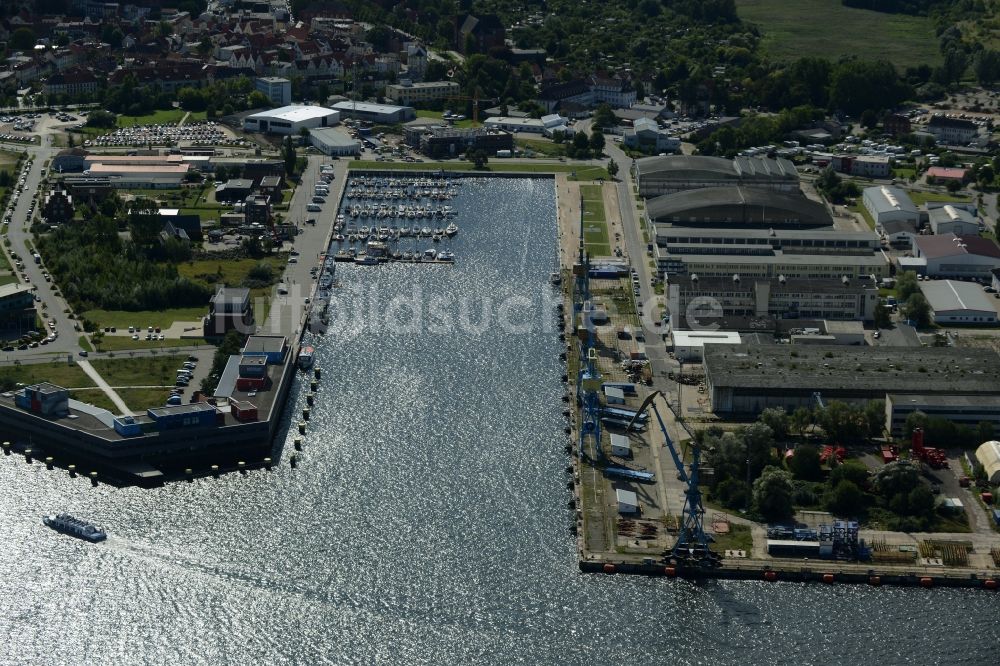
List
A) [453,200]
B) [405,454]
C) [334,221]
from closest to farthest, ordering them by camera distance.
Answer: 1. [405,454]
2. [334,221]
3. [453,200]

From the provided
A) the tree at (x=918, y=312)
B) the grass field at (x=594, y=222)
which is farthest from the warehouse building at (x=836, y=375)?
the grass field at (x=594, y=222)

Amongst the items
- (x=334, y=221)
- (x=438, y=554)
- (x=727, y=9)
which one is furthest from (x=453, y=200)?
(x=727, y=9)

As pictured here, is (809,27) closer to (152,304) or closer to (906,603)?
(152,304)

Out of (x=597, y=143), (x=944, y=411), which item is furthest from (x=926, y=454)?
(x=597, y=143)

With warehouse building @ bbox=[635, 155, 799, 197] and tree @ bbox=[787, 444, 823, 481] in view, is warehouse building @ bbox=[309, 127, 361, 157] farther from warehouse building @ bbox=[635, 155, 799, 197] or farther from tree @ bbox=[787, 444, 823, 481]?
tree @ bbox=[787, 444, 823, 481]

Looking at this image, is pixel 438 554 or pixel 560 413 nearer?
pixel 438 554

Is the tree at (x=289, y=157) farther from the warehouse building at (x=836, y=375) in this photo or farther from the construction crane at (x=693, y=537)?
the construction crane at (x=693, y=537)
